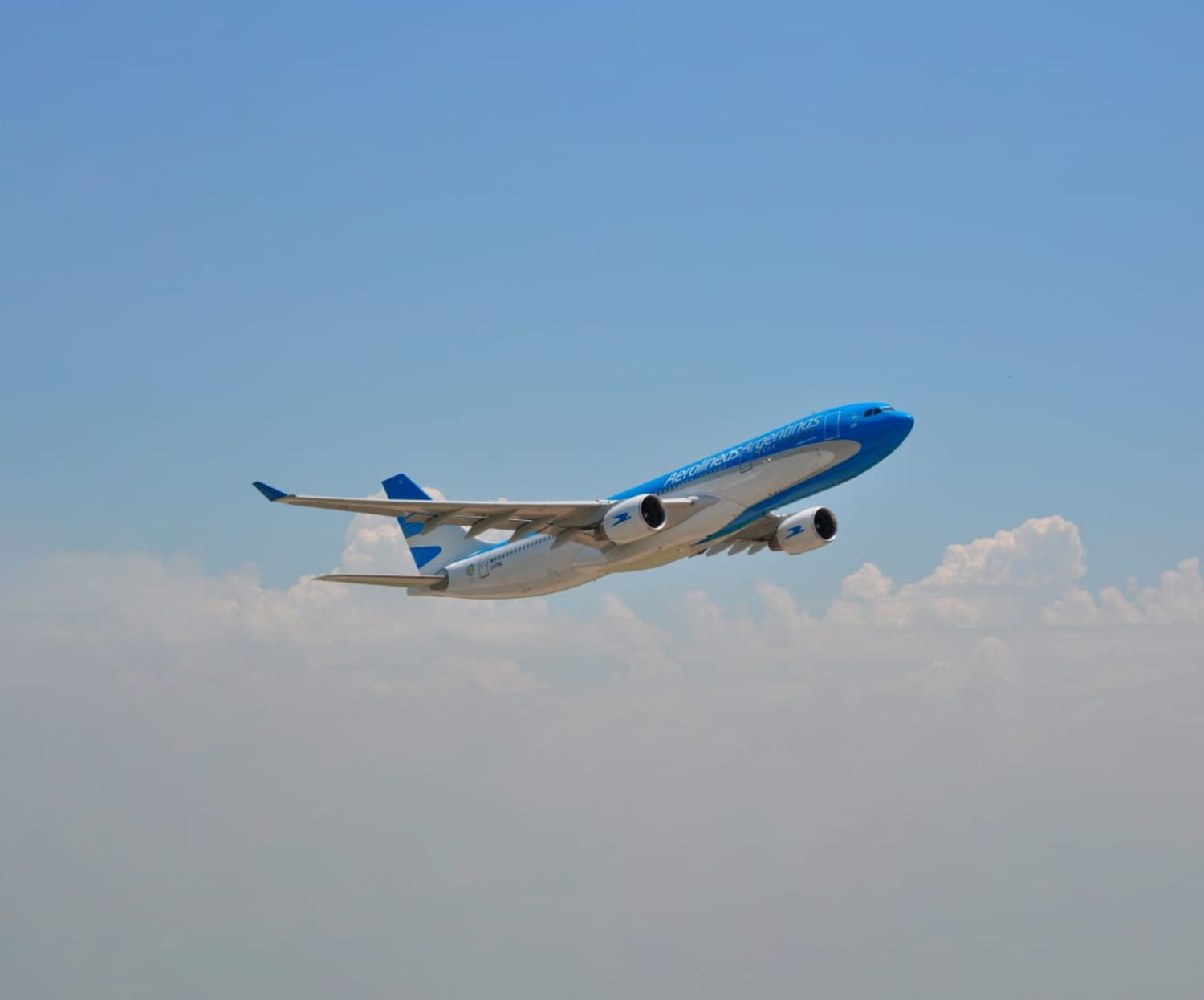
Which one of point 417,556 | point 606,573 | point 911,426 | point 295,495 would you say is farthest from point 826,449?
point 417,556

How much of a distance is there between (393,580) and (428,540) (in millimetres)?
6157

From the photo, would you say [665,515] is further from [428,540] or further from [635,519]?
[428,540]

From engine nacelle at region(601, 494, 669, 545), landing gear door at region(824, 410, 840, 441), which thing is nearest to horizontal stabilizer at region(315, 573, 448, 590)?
engine nacelle at region(601, 494, 669, 545)

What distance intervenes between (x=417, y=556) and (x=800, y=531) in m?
18.2

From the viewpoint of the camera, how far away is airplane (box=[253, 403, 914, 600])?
164ft

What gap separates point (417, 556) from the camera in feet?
215

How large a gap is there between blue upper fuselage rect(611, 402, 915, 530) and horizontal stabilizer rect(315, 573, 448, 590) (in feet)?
45.2

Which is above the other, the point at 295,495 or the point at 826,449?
the point at 295,495

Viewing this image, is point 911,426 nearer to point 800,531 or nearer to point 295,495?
point 800,531

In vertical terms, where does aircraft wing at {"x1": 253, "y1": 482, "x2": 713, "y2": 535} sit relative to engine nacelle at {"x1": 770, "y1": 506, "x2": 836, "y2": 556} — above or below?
above

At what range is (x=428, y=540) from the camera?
64.6 metres

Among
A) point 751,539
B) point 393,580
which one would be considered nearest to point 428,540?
point 393,580

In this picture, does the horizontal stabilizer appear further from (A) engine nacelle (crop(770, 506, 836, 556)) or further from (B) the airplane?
(A) engine nacelle (crop(770, 506, 836, 556))

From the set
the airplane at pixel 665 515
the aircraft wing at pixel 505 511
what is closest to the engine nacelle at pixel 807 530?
the airplane at pixel 665 515
